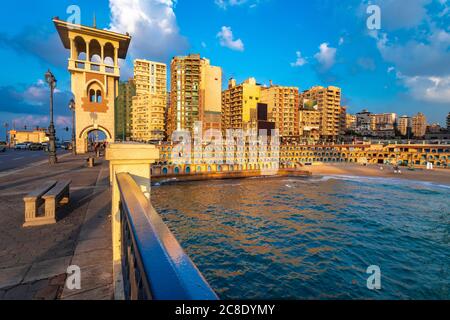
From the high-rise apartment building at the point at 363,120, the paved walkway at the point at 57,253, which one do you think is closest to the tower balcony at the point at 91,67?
the paved walkway at the point at 57,253

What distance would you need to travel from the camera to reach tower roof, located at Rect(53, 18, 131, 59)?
2856cm

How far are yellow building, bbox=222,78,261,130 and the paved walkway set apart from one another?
8206 cm

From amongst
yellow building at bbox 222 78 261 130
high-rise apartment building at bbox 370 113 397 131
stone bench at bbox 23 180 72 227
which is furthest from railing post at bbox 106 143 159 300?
high-rise apartment building at bbox 370 113 397 131

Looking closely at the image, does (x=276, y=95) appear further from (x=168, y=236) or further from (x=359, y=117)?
(x=359, y=117)

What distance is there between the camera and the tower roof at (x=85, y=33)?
1125 inches

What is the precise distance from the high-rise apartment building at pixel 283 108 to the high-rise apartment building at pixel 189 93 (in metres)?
24.3

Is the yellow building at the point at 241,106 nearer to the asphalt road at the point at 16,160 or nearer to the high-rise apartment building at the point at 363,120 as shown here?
the asphalt road at the point at 16,160

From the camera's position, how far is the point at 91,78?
97.3 feet

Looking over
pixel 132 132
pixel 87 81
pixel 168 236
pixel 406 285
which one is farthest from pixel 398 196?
pixel 132 132

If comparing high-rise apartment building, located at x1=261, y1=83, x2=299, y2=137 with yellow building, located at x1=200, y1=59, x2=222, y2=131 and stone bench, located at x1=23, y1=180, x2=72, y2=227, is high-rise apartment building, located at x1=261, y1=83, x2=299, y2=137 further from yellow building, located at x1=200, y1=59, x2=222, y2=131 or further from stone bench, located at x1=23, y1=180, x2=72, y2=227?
stone bench, located at x1=23, y1=180, x2=72, y2=227

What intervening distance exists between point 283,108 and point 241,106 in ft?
55.8

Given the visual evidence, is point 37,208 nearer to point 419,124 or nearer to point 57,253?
point 57,253

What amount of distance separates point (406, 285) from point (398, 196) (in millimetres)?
21289

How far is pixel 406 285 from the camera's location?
8.36 m
